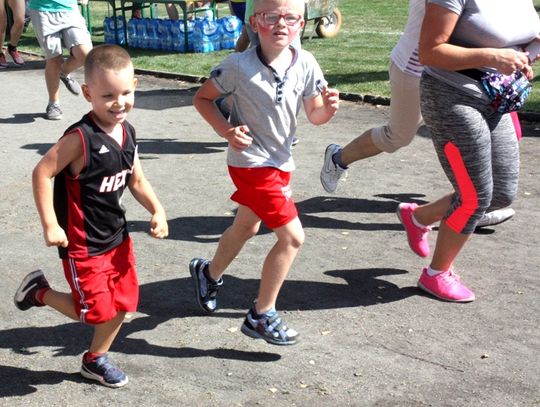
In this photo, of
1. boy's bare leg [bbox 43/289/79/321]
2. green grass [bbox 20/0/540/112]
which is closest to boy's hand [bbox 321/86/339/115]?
boy's bare leg [bbox 43/289/79/321]

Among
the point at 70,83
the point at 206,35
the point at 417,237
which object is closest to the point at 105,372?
the point at 417,237

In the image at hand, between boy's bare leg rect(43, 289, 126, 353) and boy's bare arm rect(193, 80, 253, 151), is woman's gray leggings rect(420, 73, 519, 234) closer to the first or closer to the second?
boy's bare arm rect(193, 80, 253, 151)

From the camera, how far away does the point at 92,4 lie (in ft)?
73.1

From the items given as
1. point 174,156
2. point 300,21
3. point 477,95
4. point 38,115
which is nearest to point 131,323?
point 300,21

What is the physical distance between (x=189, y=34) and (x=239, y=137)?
1061cm

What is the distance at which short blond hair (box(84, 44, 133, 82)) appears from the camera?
14.0 ft

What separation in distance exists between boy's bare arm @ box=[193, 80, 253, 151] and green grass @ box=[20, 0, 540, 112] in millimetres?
5732

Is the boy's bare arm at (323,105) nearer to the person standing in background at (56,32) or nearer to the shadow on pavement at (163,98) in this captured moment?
the person standing in background at (56,32)

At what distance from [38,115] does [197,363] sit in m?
6.34

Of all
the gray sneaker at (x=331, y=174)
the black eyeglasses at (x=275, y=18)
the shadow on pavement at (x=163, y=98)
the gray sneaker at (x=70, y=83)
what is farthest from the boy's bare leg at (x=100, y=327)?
the shadow on pavement at (x=163, y=98)

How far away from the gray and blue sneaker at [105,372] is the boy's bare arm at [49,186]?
62 centimetres

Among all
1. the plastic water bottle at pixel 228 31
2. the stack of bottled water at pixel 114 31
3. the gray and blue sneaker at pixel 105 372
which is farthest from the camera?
the stack of bottled water at pixel 114 31

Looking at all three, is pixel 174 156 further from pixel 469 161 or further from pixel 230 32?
pixel 230 32

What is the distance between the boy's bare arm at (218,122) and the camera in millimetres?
4664
